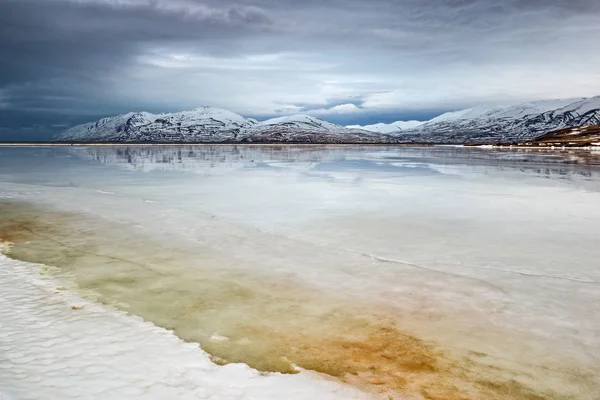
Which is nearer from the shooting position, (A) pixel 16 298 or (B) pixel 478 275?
(A) pixel 16 298

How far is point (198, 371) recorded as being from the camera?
17.1 feet

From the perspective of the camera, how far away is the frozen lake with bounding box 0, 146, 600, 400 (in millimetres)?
5254

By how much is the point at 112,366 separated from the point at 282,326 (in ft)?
7.43

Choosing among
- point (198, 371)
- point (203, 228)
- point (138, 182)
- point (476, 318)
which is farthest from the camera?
point (138, 182)

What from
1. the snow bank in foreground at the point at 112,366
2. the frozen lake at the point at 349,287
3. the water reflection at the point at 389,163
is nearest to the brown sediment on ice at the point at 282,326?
the frozen lake at the point at 349,287

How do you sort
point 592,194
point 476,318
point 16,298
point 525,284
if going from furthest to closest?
point 592,194
point 525,284
point 16,298
point 476,318

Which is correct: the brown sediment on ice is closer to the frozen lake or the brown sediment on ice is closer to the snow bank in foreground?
the frozen lake

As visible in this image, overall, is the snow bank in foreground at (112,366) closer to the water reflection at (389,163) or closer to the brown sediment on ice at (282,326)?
the brown sediment on ice at (282,326)

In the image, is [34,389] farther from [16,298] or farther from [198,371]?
[16,298]

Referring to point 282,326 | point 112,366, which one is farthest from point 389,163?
point 112,366

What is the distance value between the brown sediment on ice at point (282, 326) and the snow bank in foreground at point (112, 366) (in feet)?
0.91

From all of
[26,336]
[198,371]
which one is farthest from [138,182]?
[198,371]

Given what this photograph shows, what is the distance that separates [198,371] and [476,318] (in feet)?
13.5

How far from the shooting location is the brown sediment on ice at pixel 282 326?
504 centimetres
